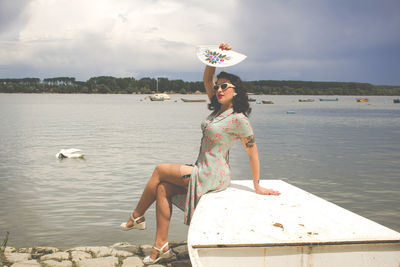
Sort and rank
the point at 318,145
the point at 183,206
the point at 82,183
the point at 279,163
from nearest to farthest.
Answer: the point at 183,206
the point at 82,183
the point at 279,163
the point at 318,145

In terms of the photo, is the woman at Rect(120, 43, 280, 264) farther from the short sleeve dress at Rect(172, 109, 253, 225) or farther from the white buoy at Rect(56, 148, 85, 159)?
the white buoy at Rect(56, 148, 85, 159)

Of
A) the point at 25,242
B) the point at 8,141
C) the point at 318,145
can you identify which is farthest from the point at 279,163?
the point at 8,141

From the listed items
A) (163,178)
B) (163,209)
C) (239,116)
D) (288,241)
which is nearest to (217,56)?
(239,116)

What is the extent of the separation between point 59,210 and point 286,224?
570 centimetres

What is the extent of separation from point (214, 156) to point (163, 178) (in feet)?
2.02

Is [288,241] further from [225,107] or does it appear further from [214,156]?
[225,107]

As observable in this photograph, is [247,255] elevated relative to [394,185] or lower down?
elevated

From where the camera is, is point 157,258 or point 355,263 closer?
point 355,263

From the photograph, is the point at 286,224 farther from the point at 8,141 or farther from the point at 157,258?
the point at 8,141

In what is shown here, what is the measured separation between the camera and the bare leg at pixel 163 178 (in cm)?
423

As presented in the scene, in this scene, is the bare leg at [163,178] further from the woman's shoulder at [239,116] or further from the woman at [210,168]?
the woman's shoulder at [239,116]

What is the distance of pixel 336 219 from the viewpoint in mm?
3525

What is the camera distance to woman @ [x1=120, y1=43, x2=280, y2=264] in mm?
4195

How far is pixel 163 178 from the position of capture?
14.2ft
